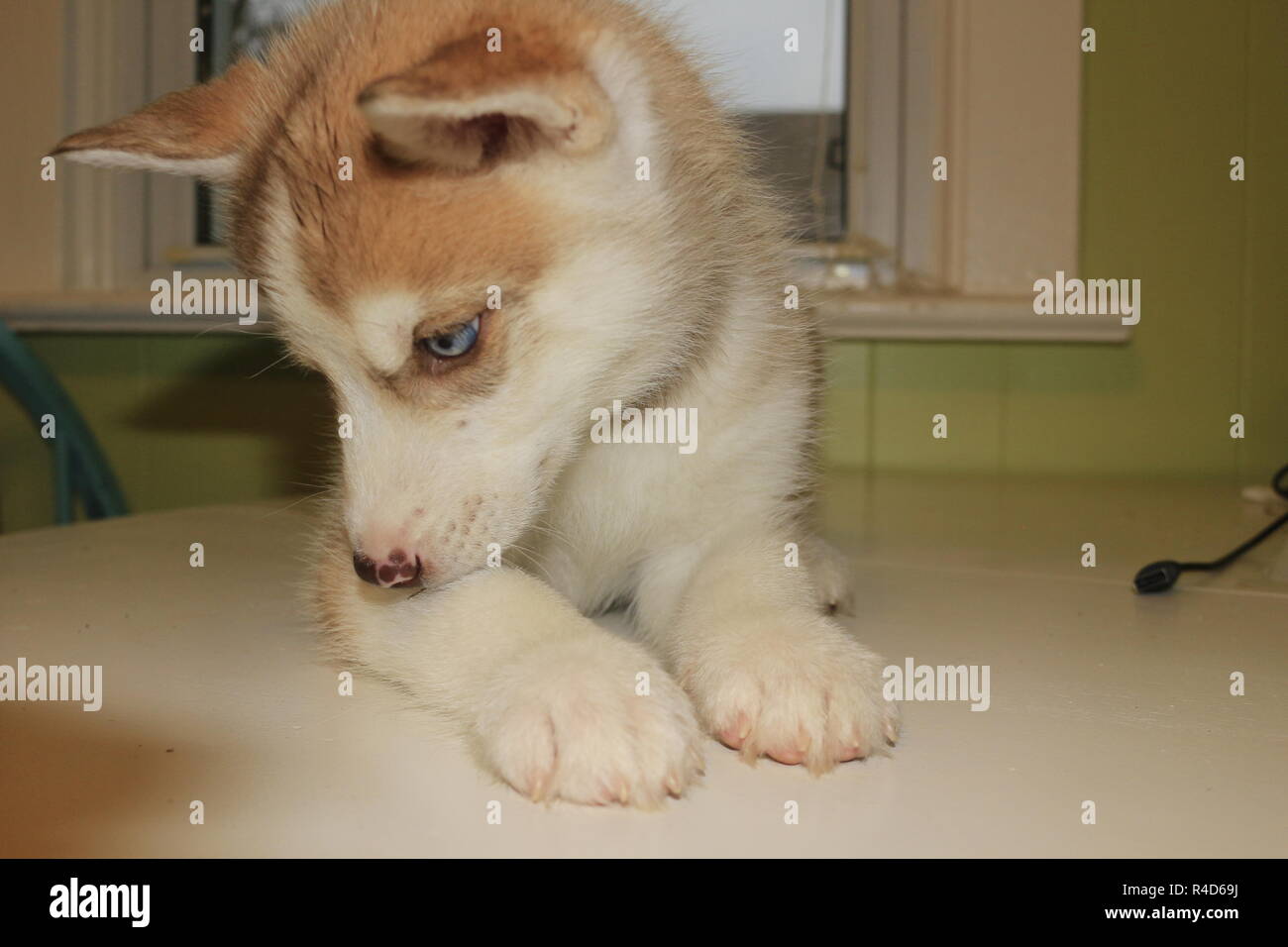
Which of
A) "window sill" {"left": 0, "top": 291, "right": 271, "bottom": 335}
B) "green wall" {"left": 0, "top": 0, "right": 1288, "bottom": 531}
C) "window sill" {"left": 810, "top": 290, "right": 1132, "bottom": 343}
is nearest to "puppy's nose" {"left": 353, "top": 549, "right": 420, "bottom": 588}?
"green wall" {"left": 0, "top": 0, "right": 1288, "bottom": 531}

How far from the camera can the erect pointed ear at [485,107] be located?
0.81 metres

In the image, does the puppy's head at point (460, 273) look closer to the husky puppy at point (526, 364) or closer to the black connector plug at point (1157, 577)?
the husky puppy at point (526, 364)

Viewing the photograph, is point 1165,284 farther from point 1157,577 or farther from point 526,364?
point 526,364

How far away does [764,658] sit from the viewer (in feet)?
3.00

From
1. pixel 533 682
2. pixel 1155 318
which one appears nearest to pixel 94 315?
pixel 533 682

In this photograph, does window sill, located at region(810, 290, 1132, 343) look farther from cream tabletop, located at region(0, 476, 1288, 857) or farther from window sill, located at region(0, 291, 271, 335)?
window sill, located at region(0, 291, 271, 335)

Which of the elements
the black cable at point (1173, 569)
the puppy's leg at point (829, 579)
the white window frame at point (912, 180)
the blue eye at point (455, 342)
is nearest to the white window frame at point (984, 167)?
the white window frame at point (912, 180)

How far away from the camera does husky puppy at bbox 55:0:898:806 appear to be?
2.73 feet

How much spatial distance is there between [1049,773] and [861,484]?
1.70 metres

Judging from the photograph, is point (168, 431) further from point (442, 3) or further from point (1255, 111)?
point (1255, 111)

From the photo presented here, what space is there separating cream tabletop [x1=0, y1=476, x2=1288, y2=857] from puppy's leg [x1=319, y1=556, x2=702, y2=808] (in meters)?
0.02

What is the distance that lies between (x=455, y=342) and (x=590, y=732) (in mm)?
375

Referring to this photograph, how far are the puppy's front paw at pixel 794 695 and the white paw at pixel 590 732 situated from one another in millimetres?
50
